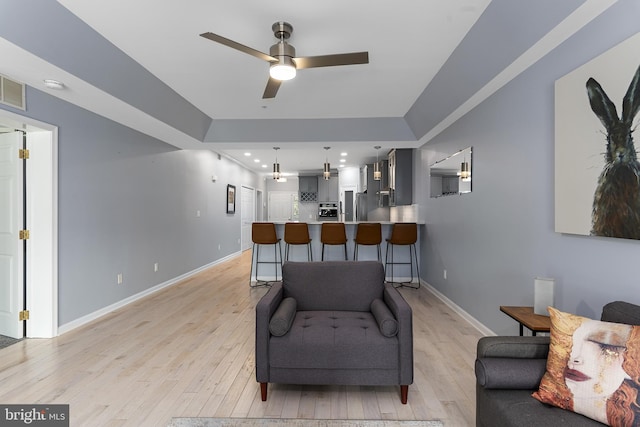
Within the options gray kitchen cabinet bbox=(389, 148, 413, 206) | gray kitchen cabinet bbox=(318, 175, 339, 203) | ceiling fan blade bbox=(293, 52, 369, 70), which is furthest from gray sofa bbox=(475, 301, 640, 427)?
gray kitchen cabinet bbox=(318, 175, 339, 203)

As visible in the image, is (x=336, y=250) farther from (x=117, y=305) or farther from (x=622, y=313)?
(x=622, y=313)

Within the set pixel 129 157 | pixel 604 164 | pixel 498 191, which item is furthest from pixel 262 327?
pixel 129 157

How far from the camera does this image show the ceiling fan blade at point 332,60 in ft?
7.63

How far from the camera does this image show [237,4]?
223 centimetres

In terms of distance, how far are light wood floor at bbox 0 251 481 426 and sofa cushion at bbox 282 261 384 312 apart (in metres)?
0.61

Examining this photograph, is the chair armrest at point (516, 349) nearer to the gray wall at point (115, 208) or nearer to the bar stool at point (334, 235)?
the bar stool at point (334, 235)

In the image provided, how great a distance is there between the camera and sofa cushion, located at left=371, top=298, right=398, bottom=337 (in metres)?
1.98

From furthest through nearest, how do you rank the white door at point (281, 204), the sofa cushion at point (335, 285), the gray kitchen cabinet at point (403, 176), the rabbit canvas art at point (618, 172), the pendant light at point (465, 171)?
1. the white door at point (281, 204)
2. the gray kitchen cabinet at point (403, 176)
3. the pendant light at point (465, 171)
4. the sofa cushion at point (335, 285)
5. the rabbit canvas art at point (618, 172)

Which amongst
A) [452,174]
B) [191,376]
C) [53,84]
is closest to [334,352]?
[191,376]

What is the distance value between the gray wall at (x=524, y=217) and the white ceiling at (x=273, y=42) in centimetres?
14

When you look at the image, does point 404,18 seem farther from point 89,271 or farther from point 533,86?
point 89,271

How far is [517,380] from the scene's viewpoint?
144cm

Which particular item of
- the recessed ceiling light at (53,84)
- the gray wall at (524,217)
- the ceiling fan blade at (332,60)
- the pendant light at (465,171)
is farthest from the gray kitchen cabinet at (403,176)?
the recessed ceiling light at (53,84)

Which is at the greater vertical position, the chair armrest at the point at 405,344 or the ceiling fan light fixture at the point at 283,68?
the ceiling fan light fixture at the point at 283,68
